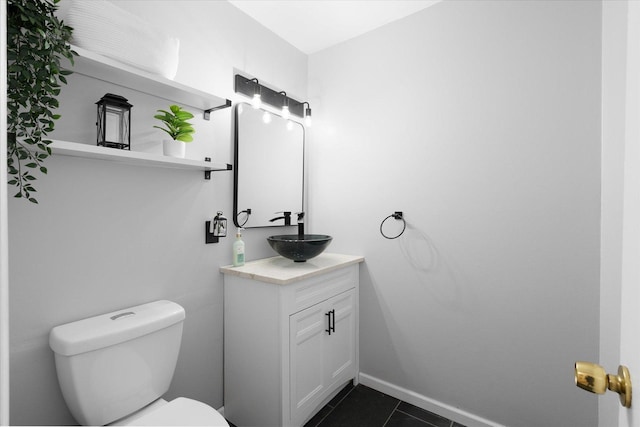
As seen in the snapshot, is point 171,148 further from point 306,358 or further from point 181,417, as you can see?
point 306,358

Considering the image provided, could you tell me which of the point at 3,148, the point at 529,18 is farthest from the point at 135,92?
the point at 529,18

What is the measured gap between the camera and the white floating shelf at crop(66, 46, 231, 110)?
47.2 inches

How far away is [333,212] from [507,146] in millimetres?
1228

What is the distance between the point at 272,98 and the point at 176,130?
901mm

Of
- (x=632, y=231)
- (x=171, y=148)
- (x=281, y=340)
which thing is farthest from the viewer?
(x=281, y=340)

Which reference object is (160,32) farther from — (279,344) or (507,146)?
(507,146)

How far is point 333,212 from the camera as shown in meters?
2.44

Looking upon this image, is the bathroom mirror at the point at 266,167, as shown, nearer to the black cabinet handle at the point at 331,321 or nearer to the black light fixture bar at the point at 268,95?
the black light fixture bar at the point at 268,95

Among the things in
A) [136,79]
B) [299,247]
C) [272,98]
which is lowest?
[299,247]

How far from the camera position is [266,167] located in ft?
7.27

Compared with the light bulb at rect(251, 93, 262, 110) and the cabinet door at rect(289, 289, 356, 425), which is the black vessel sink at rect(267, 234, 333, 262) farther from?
the light bulb at rect(251, 93, 262, 110)

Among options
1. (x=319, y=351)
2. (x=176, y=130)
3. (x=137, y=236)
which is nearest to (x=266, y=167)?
(x=176, y=130)

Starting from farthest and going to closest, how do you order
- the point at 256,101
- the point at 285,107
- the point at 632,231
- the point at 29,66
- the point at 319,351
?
the point at 285,107, the point at 256,101, the point at 319,351, the point at 29,66, the point at 632,231

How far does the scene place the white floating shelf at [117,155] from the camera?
1.14 metres
